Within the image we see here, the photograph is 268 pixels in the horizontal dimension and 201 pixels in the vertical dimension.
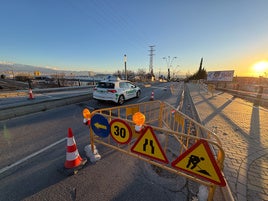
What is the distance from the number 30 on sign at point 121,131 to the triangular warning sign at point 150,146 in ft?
0.87

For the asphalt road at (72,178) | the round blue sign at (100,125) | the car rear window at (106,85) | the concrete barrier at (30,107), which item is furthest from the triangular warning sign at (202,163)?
the concrete barrier at (30,107)

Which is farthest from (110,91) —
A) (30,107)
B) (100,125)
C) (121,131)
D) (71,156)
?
(121,131)

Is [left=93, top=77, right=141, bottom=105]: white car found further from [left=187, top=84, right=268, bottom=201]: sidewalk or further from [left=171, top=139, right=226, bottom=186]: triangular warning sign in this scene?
[left=171, top=139, right=226, bottom=186]: triangular warning sign

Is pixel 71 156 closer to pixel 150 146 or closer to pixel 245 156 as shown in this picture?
pixel 150 146

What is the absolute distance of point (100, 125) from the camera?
108 inches

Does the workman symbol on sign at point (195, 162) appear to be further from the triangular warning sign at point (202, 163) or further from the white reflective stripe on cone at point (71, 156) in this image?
the white reflective stripe on cone at point (71, 156)

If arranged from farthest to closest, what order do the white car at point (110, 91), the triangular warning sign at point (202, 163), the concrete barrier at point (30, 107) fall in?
1. the white car at point (110, 91)
2. the concrete barrier at point (30, 107)
3. the triangular warning sign at point (202, 163)

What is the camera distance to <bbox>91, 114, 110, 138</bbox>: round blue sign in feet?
8.65

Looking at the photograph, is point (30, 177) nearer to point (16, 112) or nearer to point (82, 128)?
point (82, 128)

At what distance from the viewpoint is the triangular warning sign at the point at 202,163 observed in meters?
1.62

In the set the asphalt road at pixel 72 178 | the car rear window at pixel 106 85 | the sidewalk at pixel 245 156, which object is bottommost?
the sidewalk at pixel 245 156

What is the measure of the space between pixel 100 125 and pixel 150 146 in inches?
48.9

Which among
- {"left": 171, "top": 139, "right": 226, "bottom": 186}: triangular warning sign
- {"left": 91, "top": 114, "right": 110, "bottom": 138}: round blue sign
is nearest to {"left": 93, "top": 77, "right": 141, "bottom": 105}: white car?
{"left": 91, "top": 114, "right": 110, "bottom": 138}: round blue sign

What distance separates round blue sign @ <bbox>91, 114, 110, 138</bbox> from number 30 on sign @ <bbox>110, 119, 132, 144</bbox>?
132 mm
